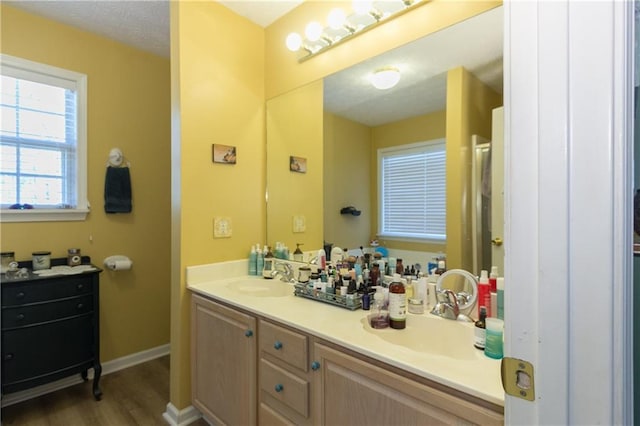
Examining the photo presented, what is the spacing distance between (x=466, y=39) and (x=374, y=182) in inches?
30.1

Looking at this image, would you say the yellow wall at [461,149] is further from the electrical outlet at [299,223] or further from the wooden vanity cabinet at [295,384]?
the electrical outlet at [299,223]

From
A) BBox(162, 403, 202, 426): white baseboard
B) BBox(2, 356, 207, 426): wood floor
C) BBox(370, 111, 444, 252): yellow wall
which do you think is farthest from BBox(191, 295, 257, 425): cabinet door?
BBox(370, 111, 444, 252): yellow wall

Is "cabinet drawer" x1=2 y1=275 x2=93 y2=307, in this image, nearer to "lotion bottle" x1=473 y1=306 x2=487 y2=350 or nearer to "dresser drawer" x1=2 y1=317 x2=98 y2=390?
"dresser drawer" x1=2 y1=317 x2=98 y2=390

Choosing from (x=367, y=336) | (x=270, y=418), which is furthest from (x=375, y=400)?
(x=270, y=418)

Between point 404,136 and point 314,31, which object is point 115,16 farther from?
point 404,136

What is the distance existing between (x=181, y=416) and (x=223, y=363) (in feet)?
1.91

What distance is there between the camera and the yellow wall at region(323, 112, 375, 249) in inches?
70.5

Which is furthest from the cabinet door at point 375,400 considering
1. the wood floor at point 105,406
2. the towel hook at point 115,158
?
the towel hook at point 115,158

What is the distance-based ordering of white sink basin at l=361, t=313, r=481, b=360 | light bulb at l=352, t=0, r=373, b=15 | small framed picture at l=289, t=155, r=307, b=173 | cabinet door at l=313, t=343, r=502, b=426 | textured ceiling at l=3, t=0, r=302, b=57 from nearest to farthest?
cabinet door at l=313, t=343, r=502, b=426, white sink basin at l=361, t=313, r=481, b=360, light bulb at l=352, t=0, r=373, b=15, textured ceiling at l=3, t=0, r=302, b=57, small framed picture at l=289, t=155, r=307, b=173

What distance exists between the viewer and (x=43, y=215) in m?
2.23

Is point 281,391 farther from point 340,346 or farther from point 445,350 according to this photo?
point 445,350

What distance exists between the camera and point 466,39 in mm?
1379

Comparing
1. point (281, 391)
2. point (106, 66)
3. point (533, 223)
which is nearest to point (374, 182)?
point (281, 391)

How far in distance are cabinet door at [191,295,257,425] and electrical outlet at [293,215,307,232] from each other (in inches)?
28.8
